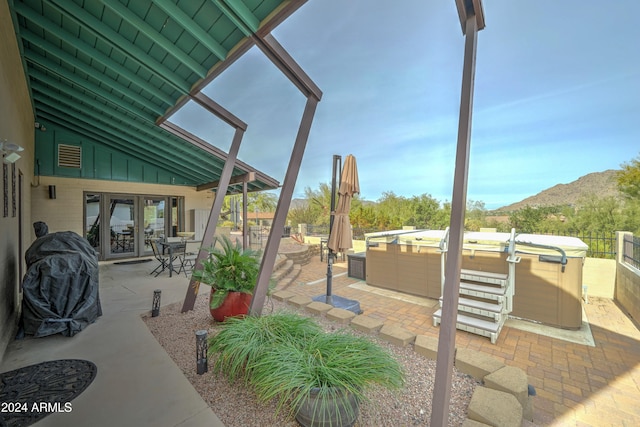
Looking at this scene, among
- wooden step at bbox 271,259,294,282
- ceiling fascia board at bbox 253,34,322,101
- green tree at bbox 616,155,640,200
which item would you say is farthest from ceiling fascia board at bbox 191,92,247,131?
green tree at bbox 616,155,640,200

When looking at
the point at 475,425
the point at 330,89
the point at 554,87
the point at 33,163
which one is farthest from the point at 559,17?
the point at 33,163

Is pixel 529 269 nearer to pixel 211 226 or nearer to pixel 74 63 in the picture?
pixel 211 226

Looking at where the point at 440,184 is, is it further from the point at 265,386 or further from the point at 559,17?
the point at 265,386

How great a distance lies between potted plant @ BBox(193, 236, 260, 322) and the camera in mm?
3131

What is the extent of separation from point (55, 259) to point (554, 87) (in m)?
19.9

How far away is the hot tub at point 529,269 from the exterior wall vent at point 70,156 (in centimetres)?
954

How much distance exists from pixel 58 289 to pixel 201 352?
7.20 ft

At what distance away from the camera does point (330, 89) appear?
48.9 ft

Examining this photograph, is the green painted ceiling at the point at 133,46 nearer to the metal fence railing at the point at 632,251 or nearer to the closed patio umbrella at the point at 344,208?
the closed patio umbrella at the point at 344,208

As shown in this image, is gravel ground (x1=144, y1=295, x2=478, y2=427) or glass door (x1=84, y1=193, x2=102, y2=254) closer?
gravel ground (x1=144, y1=295, x2=478, y2=427)

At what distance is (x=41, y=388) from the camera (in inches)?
79.7

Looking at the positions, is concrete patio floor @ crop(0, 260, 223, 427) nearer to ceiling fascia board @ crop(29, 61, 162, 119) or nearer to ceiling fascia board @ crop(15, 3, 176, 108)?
ceiling fascia board @ crop(15, 3, 176, 108)

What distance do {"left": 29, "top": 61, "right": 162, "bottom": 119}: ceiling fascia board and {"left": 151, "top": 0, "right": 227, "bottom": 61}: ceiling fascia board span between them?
282cm

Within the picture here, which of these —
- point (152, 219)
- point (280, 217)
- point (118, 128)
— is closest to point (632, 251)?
point (280, 217)
